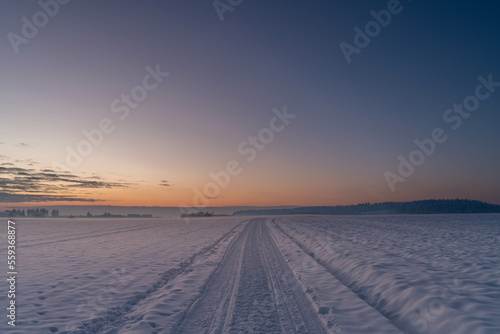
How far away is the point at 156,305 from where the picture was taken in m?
6.82

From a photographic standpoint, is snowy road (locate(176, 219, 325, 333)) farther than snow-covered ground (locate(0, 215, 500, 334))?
No

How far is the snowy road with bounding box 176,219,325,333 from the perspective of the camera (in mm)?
5259

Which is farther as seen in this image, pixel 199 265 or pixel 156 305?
pixel 199 265

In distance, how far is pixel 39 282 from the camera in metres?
9.34

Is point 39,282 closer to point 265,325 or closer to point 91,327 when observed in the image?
point 91,327

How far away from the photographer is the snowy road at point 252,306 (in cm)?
526

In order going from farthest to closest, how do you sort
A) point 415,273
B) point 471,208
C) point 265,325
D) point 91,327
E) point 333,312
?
point 471,208 < point 415,273 < point 333,312 < point 91,327 < point 265,325

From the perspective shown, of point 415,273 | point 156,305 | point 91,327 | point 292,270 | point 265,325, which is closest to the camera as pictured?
point 265,325

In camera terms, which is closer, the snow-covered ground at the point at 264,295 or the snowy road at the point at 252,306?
the snowy road at the point at 252,306

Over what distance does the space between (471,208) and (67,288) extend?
191 m

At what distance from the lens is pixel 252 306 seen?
249 inches

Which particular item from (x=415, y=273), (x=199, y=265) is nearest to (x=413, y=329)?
(x=415, y=273)

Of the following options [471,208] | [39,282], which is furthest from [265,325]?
[471,208]

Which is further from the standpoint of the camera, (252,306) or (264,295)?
(264,295)
